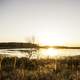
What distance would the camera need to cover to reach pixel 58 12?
7.12 ft

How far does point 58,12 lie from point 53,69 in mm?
537

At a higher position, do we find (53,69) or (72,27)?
(72,27)

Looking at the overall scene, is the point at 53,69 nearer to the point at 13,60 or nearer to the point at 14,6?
the point at 13,60

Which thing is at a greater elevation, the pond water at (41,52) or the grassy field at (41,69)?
the pond water at (41,52)

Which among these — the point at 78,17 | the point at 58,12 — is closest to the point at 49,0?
the point at 58,12

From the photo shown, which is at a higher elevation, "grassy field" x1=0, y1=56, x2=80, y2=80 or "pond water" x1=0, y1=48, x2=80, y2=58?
"pond water" x1=0, y1=48, x2=80, y2=58

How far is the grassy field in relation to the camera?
2045mm

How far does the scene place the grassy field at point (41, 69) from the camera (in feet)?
6.71

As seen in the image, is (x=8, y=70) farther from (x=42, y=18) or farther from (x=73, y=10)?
(x=73, y=10)

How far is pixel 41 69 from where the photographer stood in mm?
2062

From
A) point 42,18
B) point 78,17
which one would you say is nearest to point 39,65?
point 42,18

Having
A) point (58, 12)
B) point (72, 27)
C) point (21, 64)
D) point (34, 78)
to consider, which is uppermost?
point (58, 12)

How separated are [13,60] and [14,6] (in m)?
0.51

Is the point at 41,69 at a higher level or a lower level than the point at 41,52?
lower
